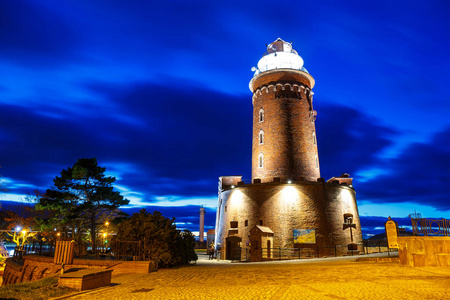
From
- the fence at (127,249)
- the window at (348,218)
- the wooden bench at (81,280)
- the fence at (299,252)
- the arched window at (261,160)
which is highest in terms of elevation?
the arched window at (261,160)

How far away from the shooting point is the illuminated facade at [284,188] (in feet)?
82.0

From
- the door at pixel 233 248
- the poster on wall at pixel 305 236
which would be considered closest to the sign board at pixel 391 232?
the poster on wall at pixel 305 236

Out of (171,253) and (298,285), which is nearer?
(298,285)

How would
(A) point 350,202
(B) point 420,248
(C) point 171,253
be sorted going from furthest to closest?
(A) point 350,202 < (C) point 171,253 < (B) point 420,248

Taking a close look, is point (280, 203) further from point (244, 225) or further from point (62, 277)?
point (62, 277)

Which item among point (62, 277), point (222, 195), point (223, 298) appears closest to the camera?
point (223, 298)

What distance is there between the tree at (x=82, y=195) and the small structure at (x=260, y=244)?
11912 mm

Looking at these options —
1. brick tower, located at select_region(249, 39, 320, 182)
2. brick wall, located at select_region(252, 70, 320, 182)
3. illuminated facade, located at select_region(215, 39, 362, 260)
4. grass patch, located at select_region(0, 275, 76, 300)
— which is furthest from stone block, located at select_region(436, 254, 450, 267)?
brick wall, located at select_region(252, 70, 320, 182)

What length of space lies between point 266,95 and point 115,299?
27.2 meters

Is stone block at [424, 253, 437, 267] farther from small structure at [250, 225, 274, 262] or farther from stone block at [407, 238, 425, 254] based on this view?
small structure at [250, 225, 274, 262]

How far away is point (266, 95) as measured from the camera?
104 feet

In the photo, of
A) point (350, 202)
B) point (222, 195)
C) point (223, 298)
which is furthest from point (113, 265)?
point (350, 202)

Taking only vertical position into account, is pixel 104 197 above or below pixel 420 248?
above

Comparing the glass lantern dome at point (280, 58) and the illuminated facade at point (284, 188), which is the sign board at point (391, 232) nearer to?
the illuminated facade at point (284, 188)
